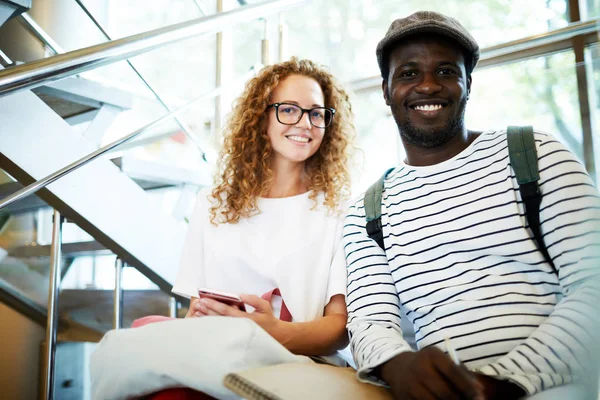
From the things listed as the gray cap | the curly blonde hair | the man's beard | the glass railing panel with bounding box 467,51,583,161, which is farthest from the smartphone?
the glass railing panel with bounding box 467,51,583,161

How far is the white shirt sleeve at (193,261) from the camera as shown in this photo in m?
1.60

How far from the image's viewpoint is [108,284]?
6.88 feet

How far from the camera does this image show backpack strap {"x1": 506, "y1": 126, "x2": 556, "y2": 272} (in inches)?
45.9

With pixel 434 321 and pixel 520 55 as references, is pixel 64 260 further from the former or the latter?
pixel 520 55

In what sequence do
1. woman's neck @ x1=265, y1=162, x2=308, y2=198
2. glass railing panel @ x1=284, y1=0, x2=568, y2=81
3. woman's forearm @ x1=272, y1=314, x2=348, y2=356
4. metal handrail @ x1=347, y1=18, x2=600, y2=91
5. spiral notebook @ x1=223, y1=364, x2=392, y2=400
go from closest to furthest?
spiral notebook @ x1=223, y1=364, x2=392, y2=400, woman's forearm @ x1=272, y1=314, x2=348, y2=356, woman's neck @ x1=265, y1=162, x2=308, y2=198, metal handrail @ x1=347, y1=18, x2=600, y2=91, glass railing panel @ x1=284, y1=0, x2=568, y2=81

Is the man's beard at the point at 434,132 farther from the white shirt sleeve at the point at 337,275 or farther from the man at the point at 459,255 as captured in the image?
the white shirt sleeve at the point at 337,275

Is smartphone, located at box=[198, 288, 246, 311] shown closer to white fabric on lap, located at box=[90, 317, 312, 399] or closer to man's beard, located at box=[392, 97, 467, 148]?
white fabric on lap, located at box=[90, 317, 312, 399]

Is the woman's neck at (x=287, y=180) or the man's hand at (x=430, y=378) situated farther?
the woman's neck at (x=287, y=180)

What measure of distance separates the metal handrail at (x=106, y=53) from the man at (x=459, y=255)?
1.80 ft

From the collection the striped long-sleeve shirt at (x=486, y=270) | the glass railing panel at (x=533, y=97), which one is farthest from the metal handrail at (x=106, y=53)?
the glass railing panel at (x=533, y=97)

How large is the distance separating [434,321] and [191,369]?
0.63 m

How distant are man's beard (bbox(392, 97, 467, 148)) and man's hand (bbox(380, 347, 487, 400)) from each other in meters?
0.60

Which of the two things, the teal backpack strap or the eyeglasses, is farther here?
the eyeglasses

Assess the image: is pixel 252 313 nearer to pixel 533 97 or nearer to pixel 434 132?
pixel 434 132
